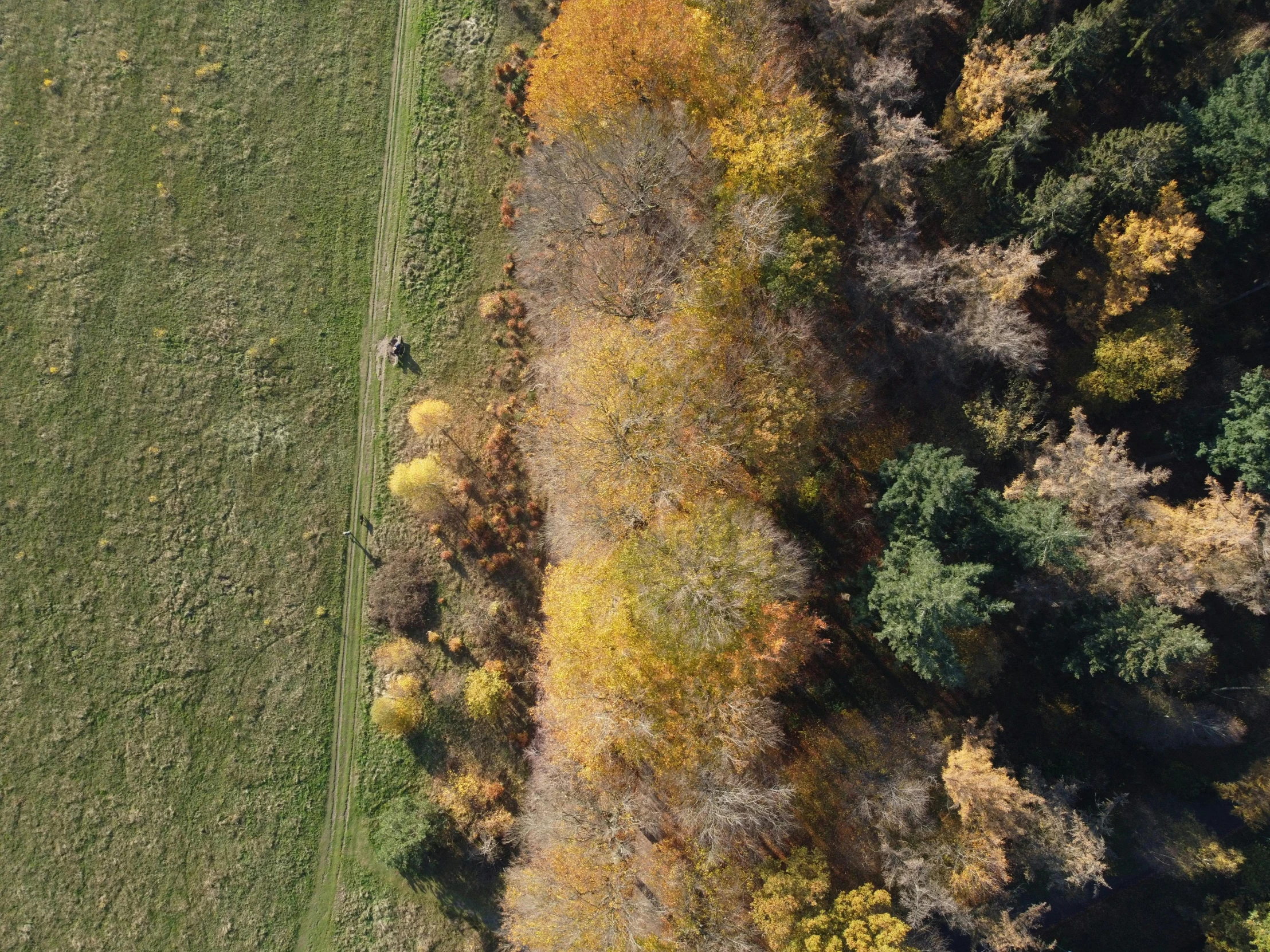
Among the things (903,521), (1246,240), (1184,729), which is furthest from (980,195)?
(1184,729)

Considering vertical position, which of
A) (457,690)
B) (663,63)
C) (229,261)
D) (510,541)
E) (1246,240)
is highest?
(1246,240)

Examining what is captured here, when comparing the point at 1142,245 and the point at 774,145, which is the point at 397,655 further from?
the point at 1142,245

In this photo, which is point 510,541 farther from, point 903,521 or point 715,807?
point 903,521

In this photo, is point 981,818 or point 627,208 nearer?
point 981,818

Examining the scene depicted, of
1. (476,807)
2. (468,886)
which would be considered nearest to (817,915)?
(476,807)

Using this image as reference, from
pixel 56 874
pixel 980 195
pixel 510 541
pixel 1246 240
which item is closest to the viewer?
pixel 1246 240

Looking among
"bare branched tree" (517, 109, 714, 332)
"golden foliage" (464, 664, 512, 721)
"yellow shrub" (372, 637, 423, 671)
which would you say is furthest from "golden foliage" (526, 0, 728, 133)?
"golden foliage" (464, 664, 512, 721)

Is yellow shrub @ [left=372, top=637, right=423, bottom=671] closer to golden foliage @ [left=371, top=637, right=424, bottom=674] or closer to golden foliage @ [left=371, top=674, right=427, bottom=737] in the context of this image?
golden foliage @ [left=371, top=637, right=424, bottom=674]
